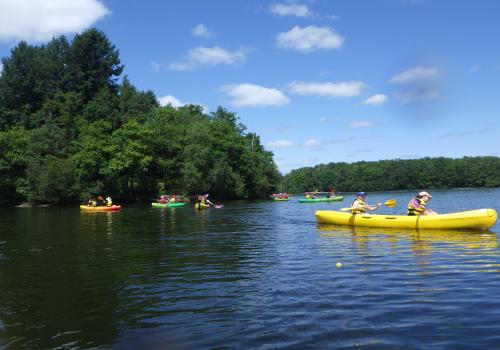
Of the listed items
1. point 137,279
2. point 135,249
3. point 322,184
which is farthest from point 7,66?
point 322,184

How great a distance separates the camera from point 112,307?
8.16 meters

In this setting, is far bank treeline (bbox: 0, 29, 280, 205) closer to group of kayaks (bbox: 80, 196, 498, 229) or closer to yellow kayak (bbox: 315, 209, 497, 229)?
group of kayaks (bbox: 80, 196, 498, 229)

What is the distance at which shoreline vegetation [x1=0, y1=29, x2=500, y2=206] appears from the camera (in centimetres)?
5284

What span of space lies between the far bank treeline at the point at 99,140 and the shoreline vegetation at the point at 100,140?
0.48 feet

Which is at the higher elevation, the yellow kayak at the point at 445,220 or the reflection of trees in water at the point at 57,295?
the yellow kayak at the point at 445,220

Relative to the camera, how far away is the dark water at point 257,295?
6391 mm

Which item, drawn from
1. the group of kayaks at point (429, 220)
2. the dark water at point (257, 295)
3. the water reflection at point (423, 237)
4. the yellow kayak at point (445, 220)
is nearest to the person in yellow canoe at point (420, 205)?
the group of kayaks at point (429, 220)

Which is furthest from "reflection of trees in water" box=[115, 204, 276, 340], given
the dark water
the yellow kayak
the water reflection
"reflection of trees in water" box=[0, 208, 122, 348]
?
the yellow kayak

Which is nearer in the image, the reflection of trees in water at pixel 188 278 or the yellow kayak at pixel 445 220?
the reflection of trees in water at pixel 188 278

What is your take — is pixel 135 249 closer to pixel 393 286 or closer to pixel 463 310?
pixel 393 286

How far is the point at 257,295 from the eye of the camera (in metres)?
8.65

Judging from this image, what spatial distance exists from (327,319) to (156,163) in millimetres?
52536

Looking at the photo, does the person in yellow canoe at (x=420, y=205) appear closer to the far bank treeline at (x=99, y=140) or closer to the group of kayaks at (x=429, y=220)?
the group of kayaks at (x=429, y=220)

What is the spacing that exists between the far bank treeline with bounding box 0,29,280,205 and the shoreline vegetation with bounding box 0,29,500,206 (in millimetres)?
147
